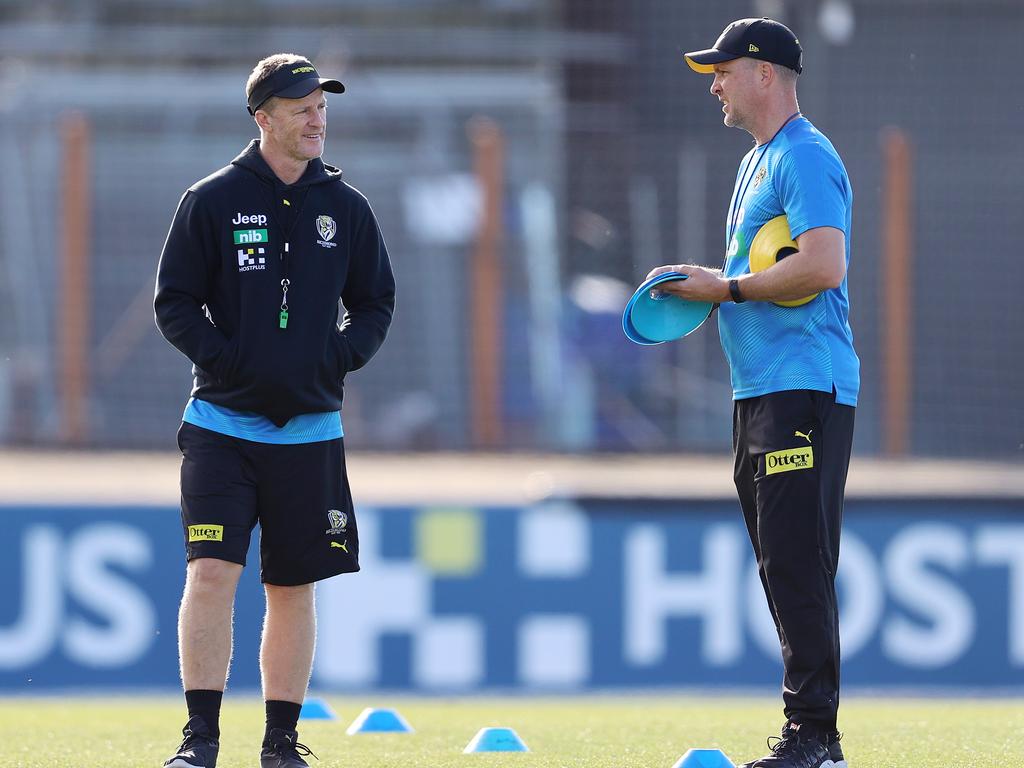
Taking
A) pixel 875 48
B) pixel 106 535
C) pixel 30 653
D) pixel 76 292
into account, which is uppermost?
pixel 875 48

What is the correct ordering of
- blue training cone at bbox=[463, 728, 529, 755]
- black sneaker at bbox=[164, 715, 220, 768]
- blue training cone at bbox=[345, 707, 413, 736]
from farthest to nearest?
blue training cone at bbox=[345, 707, 413, 736], blue training cone at bbox=[463, 728, 529, 755], black sneaker at bbox=[164, 715, 220, 768]

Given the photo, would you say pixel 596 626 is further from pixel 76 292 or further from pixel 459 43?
pixel 459 43

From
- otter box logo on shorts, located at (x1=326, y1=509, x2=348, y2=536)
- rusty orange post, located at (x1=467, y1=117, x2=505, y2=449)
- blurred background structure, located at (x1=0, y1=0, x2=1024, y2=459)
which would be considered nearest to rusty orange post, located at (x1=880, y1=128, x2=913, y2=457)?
blurred background structure, located at (x1=0, y1=0, x2=1024, y2=459)

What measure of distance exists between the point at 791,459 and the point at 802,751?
731mm

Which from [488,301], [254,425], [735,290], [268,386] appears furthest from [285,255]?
[488,301]

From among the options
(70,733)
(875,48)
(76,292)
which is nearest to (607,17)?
(875,48)

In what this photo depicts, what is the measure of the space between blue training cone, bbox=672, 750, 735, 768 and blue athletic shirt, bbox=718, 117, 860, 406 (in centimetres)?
97

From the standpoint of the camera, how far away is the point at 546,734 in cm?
571

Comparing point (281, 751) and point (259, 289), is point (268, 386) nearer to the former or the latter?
point (259, 289)

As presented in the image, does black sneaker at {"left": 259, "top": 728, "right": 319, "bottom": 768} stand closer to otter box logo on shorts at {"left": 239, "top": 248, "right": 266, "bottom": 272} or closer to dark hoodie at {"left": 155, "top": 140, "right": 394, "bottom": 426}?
dark hoodie at {"left": 155, "top": 140, "right": 394, "bottom": 426}

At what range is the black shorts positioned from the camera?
446cm

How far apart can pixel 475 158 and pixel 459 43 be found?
304 cm

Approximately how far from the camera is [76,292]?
973cm

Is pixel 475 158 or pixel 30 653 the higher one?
pixel 475 158
